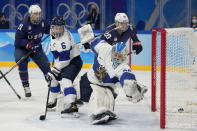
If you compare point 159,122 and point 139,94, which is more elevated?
point 139,94

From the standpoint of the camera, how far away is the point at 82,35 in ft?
13.9

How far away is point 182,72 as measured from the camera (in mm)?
4082

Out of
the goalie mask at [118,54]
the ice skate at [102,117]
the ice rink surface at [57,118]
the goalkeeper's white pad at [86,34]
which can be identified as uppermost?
the goalkeeper's white pad at [86,34]

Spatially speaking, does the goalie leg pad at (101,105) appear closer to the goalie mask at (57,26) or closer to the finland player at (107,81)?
the finland player at (107,81)

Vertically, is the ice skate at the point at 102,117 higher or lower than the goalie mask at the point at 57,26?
lower

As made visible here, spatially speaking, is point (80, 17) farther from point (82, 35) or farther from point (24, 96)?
point (82, 35)

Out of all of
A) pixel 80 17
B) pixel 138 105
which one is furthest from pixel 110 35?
pixel 80 17

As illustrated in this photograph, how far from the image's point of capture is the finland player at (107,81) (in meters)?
3.79

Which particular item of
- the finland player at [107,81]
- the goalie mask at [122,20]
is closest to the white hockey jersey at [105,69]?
the finland player at [107,81]

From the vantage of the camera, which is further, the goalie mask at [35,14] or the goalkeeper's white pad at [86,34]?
the goalie mask at [35,14]

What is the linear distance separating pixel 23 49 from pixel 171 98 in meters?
1.87

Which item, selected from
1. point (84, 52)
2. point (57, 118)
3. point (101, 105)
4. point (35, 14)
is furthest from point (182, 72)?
point (84, 52)

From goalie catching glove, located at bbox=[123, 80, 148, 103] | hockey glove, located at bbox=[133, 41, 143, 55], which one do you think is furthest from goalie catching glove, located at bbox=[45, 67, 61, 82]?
hockey glove, located at bbox=[133, 41, 143, 55]

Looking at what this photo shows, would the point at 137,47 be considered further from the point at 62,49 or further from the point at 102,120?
the point at 102,120
